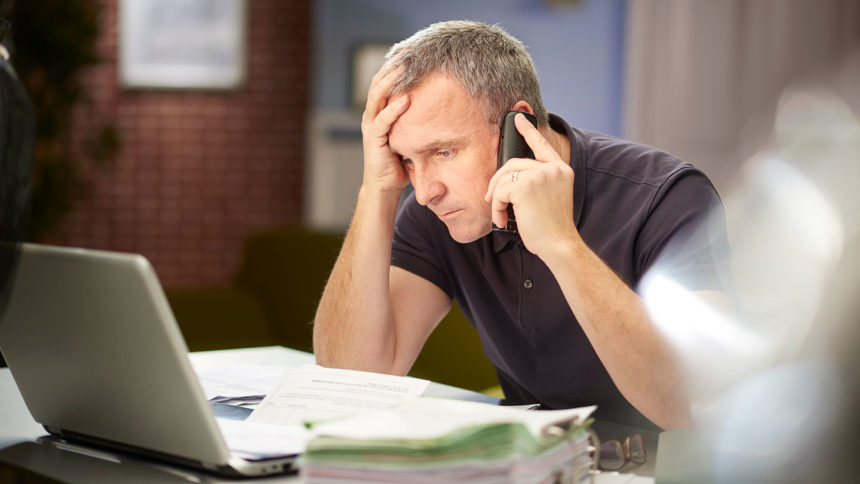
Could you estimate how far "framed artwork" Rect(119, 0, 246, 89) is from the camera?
4965 mm

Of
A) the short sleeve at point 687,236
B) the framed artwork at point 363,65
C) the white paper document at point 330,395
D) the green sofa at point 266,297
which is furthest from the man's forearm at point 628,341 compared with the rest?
the framed artwork at point 363,65

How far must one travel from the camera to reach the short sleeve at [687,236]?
4.16 feet

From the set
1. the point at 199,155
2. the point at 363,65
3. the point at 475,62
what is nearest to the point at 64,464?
the point at 475,62

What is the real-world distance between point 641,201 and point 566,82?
277cm

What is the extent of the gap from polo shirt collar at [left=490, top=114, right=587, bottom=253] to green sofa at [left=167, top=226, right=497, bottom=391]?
1774 mm

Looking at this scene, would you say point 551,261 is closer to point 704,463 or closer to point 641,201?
point 641,201

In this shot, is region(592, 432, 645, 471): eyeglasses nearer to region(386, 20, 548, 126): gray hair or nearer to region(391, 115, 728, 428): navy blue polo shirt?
region(391, 115, 728, 428): navy blue polo shirt

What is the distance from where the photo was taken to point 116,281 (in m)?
0.81

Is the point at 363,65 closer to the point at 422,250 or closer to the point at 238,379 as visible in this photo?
the point at 422,250

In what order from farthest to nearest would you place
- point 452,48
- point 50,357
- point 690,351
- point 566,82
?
point 566,82 < point 452,48 < point 690,351 < point 50,357

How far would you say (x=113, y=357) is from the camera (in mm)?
864

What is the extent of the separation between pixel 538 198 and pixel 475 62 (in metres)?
0.28

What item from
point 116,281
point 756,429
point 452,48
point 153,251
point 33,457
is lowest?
point 153,251

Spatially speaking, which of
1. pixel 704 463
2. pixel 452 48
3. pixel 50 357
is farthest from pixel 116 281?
pixel 452 48
